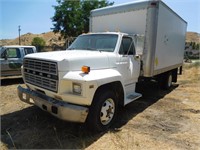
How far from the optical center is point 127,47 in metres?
5.46

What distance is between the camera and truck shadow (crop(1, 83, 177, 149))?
3.83 meters

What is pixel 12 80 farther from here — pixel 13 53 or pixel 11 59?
pixel 13 53

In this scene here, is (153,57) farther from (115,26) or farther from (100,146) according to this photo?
(100,146)

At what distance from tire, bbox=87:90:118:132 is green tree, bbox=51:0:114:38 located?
23.6m

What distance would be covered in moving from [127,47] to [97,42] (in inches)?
33.8

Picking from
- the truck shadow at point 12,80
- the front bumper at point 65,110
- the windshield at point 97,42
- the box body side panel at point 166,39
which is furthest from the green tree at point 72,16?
the front bumper at point 65,110

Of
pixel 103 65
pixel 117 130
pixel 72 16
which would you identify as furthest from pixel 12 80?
pixel 72 16

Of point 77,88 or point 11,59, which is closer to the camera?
point 77,88

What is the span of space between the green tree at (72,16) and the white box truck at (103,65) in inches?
802

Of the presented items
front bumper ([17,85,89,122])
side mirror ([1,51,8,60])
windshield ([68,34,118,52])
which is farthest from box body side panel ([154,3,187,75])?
side mirror ([1,51,8,60])

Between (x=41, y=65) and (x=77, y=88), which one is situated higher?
(x=41, y=65)

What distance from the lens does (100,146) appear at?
3793 millimetres

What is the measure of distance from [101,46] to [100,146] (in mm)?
2638

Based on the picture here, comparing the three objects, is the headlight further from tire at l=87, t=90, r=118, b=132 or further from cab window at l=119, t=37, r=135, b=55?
cab window at l=119, t=37, r=135, b=55
